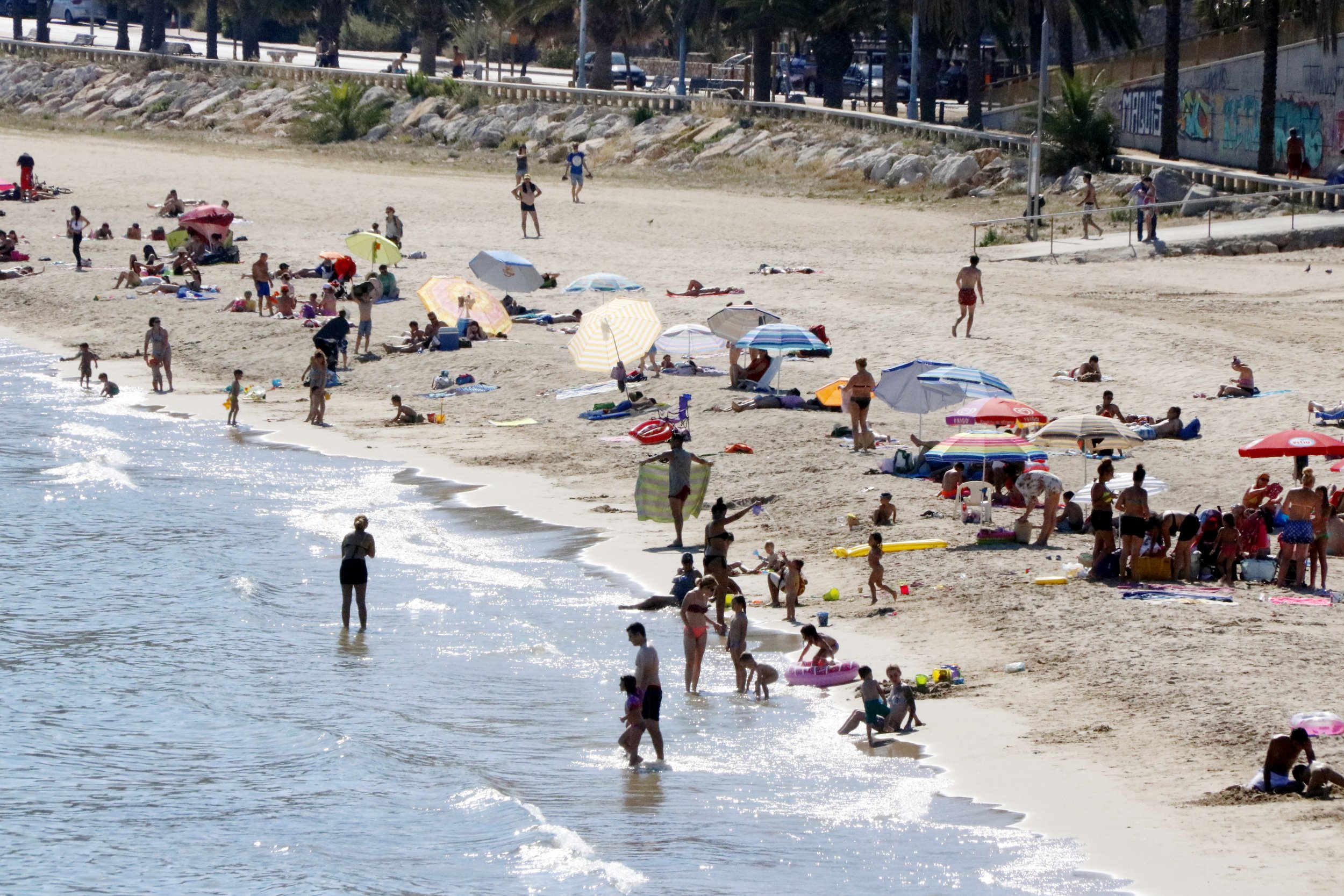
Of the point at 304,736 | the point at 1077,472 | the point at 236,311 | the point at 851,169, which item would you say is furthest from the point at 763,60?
the point at 304,736

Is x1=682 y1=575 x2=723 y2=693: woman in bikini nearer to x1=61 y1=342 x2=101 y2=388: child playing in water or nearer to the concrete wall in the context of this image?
x1=61 y1=342 x2=101 y2=388: child playing in water

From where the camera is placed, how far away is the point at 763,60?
54031 millimetres

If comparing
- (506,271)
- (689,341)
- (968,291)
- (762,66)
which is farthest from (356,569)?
(762,66)

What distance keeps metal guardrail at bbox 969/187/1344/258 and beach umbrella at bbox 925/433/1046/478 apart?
1559 cm

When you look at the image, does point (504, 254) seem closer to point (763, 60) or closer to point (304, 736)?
point (304, 736)

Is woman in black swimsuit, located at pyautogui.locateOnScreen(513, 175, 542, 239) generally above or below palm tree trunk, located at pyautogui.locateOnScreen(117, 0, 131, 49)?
below

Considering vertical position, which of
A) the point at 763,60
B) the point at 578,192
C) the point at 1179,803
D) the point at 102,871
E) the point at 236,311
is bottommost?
the point at 102,871

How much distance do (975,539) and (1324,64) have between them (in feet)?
80.6

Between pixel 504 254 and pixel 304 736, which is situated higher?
pixel 504 254

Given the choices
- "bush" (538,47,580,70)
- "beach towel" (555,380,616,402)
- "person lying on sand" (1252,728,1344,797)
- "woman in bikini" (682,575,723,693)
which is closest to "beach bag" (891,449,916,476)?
"woman in bikini" (682,575,723,693)

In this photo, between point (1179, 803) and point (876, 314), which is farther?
point (876, 314)

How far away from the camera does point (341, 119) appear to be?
60906 millimetres

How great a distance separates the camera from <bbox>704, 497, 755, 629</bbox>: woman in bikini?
16406mm

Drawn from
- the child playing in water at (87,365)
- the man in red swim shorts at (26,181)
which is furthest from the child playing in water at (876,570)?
the man in red swim shorts at (26,181)
